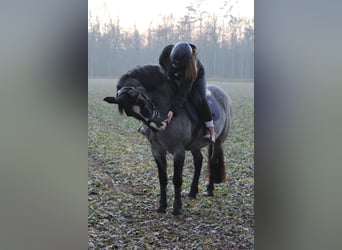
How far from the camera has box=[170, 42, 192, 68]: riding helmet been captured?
305 cm

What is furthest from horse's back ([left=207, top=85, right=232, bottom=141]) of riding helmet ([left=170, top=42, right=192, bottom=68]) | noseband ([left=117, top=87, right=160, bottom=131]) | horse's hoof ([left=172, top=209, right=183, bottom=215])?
Result: horse's hoof ([left=172, top=209, right=183, bottom=215])

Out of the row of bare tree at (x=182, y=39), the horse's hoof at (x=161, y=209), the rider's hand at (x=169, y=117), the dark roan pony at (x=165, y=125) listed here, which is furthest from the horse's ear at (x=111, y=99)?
the horse's hoof at (x=161, y=209)

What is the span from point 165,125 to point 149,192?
461 millimetres

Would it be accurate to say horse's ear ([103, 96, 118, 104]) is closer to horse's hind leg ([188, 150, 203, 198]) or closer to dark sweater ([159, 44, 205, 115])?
dark sweater ([159, 44, 205, 115])

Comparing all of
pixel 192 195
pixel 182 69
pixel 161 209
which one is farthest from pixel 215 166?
pixel 182 69

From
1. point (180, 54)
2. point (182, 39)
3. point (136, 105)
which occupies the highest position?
point (182, 39)

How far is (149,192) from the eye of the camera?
10.1ft

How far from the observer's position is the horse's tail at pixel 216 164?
10.3 ft

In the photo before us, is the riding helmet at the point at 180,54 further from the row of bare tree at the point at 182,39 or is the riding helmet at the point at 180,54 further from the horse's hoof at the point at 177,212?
the horse's hoof at the point at 177,212

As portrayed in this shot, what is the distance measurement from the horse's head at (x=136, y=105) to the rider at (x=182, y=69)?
110mm

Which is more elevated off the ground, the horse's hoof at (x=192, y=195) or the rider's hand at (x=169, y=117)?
the rider's hand at (x=169, y=117)

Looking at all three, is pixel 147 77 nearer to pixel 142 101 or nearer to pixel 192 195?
pixel 142 101
